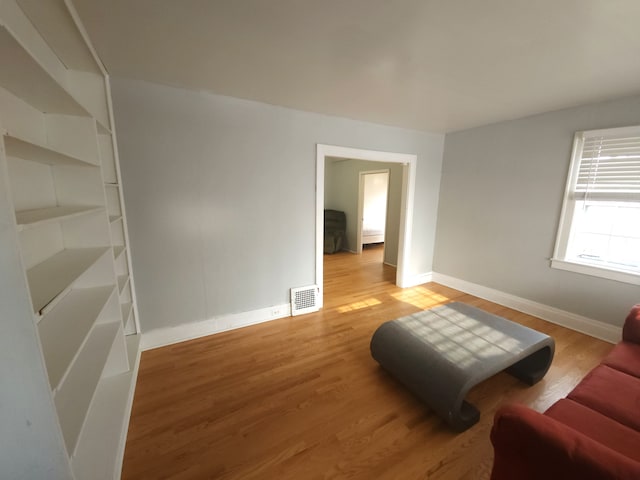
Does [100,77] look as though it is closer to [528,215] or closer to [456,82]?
[456,82]

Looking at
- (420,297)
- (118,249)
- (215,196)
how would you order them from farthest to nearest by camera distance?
1. (420,297)
2. (215,196)
3. (118,249)

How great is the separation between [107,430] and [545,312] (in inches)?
158

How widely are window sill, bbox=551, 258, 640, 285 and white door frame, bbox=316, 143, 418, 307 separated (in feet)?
5.42

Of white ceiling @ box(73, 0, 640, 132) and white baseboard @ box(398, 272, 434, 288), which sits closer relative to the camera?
white ceiling @ box(73, 0, 640, 132)

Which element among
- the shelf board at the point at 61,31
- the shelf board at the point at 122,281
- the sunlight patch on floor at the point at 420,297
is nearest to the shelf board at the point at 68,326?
the shelf board at the point at 122,281

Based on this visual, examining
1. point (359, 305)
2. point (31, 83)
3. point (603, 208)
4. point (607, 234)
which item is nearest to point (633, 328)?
point (607, 234)

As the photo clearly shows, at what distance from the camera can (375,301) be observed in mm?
3389

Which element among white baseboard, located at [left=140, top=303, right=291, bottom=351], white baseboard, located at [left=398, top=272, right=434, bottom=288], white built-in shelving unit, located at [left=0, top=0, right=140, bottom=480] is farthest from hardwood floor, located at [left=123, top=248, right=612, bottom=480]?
white baseboard, located at [left=398, top=272, right=434, bottom=288]

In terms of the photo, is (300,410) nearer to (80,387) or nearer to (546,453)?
(80,387)

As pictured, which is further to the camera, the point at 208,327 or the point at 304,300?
the point at 304,300

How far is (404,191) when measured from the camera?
365cm

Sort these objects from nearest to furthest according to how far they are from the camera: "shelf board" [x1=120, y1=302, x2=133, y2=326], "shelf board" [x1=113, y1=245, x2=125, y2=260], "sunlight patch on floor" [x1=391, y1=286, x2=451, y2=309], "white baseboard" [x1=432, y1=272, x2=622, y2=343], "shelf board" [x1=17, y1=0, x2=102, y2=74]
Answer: "shelf board" [x1=17, y1=0, x2=102, y2=74] → "shelf board" [x1=113, y1=245, x2=125, y2=260] → "shelf board" [x1=120, y1=302, x2=133, y2=326] → "white baseboard" [x1=432, y1=272, x2=622, y2=343] → "sunlight patch on floor" [x1=391, y1=286, x2=451, y2=309]

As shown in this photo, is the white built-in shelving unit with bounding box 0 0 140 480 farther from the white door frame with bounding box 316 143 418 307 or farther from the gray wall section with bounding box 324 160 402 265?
the gray wall section with bounding box 324 160 402 265

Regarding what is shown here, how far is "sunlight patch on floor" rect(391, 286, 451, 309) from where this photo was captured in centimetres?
331
